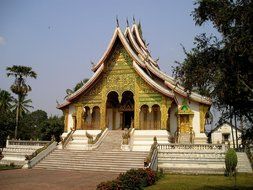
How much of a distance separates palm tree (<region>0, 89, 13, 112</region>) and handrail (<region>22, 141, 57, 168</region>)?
72.1 feet

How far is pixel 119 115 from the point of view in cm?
2561

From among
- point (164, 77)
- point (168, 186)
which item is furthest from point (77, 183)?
point (164, 77)

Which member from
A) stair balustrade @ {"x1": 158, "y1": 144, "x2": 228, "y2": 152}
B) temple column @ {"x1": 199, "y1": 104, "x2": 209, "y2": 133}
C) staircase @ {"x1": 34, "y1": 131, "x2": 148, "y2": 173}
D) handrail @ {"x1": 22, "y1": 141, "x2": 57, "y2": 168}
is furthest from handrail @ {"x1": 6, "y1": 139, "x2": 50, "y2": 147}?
temple column @ {"x1": 199, "y1": 104, "x2": 209, "y2": 133}

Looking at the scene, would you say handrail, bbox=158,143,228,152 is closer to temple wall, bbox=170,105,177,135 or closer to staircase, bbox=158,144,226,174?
staircase, bbox=158,144,226,174

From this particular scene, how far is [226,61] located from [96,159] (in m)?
11.5

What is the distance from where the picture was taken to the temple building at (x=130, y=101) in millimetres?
22984

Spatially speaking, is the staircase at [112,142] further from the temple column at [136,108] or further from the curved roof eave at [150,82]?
the curved roof eave at [150,82]

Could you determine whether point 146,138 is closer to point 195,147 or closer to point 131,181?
point 195,147

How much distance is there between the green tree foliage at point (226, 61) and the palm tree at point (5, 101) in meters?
35.4

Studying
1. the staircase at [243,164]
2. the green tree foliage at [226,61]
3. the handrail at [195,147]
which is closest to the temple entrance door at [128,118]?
the handrail at [195,147]

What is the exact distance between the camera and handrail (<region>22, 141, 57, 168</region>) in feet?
61.1

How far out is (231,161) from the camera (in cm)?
1524

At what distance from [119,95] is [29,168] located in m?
8.67

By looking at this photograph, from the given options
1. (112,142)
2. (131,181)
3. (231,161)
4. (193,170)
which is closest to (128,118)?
(112,142)
